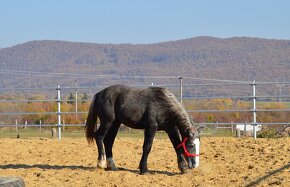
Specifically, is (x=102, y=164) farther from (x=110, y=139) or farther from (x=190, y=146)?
(x=190, y=146)

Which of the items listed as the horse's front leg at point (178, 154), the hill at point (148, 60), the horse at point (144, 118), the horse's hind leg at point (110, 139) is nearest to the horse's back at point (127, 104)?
the horse at point (144, 118)

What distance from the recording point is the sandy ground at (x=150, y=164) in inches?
397

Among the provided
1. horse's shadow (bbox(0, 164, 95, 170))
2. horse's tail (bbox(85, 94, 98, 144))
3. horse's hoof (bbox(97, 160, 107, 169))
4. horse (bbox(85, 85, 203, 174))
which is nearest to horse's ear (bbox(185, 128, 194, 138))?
horse (bbox(85, 85, 203, 174))

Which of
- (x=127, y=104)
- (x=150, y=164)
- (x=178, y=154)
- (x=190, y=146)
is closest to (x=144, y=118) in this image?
(x=127, y=104)

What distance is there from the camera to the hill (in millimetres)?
121125

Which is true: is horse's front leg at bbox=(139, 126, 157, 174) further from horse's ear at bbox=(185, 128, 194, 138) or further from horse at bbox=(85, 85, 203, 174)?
horse's ear at bbox=(185, 128, 194, 138)

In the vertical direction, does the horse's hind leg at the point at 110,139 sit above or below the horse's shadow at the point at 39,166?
above

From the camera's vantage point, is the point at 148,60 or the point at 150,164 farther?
the point at 148,60

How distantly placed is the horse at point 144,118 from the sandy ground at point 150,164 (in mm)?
330

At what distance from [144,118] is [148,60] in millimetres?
145255

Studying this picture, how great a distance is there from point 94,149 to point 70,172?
3077mm

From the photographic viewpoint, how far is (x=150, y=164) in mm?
12039

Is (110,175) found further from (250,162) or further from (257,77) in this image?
(257,77)

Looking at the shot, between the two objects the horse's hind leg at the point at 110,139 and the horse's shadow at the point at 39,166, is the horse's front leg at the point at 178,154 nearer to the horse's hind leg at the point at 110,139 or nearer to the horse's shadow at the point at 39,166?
the horse's hind leg at the point at 110,139
